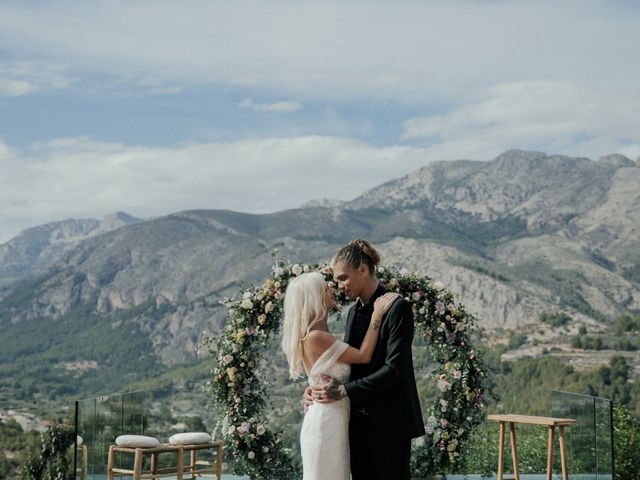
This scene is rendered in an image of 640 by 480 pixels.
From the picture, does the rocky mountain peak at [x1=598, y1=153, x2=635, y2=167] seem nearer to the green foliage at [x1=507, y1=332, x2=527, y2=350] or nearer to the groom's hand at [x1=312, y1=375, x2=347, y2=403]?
the green foliage at [x1=507, y1=332, x2=527, y2=350]

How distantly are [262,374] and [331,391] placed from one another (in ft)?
12.3

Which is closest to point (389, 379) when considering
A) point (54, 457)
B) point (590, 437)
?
point (590, 437)

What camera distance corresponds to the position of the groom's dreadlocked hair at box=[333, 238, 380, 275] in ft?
15.6

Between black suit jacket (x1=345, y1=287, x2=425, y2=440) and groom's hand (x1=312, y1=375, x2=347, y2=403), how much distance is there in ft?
0.17

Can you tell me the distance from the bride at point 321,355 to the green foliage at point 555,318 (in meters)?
76.9

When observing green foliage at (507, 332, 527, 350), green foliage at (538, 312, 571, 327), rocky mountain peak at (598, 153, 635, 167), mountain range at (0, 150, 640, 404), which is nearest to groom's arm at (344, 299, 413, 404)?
green foliage at (507, 332, 527, 350)

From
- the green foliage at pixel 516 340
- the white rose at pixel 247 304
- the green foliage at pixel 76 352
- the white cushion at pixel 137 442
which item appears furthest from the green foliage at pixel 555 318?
the white cushion at pixel 137 442

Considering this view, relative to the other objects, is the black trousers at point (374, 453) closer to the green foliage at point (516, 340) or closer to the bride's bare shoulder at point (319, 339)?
the bride's bare shoulder at point (319, 339)

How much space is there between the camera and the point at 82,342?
123000mm

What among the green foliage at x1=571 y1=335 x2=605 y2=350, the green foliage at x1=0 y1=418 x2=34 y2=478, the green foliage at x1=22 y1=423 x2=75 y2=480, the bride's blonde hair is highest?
the bride's blonde hair

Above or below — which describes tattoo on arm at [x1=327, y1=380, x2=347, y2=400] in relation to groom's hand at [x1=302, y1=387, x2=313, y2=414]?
above

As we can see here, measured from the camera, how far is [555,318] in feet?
267

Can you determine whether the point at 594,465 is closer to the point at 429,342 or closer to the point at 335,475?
the point at 429,342

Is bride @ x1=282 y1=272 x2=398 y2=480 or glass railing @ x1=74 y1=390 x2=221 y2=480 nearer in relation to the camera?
bride @ x1=282 y1=272 x2=398 y2=480
